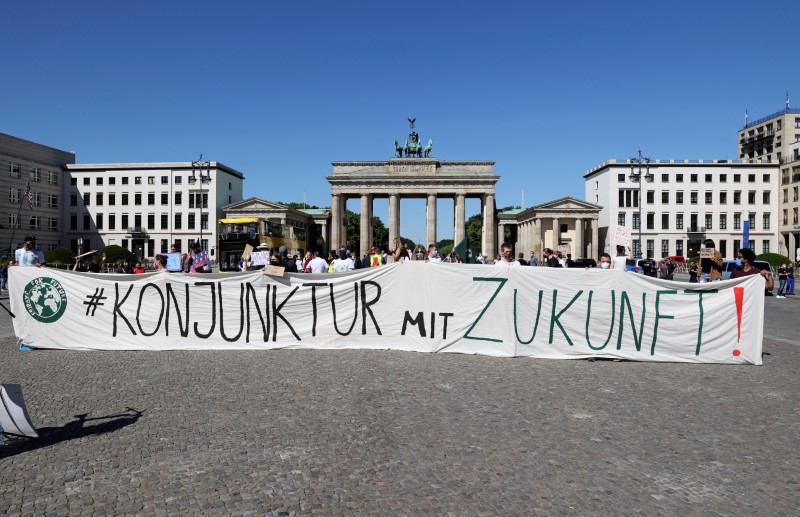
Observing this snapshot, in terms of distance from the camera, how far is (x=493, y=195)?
271 ft

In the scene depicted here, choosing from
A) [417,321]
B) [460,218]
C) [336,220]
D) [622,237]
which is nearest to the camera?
[417,321]

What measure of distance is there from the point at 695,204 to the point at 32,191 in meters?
99.9

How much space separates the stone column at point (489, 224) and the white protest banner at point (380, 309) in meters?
69.8

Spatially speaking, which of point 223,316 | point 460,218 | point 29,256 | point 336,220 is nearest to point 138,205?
point 336,220

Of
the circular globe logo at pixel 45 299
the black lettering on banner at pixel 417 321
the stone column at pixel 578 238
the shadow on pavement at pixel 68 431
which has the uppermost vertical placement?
the stone column at pixel 578 238

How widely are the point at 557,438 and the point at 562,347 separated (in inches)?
193

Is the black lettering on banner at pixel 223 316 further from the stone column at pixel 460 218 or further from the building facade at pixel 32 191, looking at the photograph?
the building facade at pixel 32 191

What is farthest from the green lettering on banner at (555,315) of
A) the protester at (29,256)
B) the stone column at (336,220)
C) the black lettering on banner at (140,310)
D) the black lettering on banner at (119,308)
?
the stone column at (336,220)

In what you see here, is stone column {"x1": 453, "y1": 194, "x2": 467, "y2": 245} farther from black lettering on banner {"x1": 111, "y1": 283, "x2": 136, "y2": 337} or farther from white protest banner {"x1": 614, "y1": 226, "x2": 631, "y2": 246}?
black lettering on banner {"x1": 111, "y1": 283, "x2": 136, "y2": 337}

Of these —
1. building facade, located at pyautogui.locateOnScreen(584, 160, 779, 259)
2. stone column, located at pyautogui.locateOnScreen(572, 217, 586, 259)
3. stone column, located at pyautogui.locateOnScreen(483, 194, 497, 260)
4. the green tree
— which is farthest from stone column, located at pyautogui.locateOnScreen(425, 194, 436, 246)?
the green tree

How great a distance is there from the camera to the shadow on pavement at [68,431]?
5.44 meters

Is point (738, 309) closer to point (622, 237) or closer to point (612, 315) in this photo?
point (612, 315)

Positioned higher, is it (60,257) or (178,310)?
(60,257)

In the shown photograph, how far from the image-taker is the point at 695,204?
96438 millimetres
